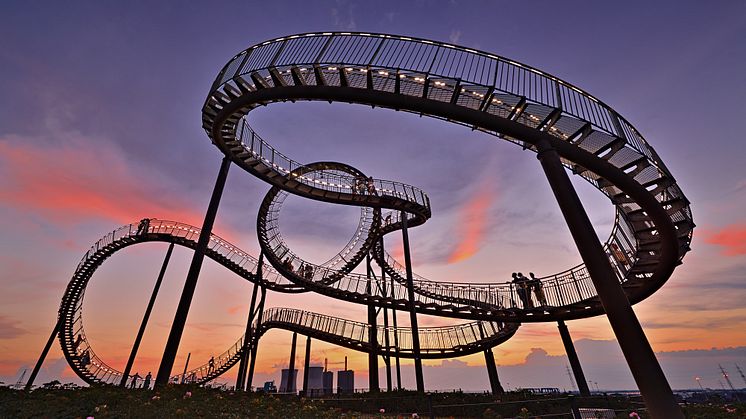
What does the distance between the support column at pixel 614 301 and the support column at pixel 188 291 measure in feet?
39.4

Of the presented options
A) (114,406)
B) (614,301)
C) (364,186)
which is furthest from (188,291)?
(614,301)

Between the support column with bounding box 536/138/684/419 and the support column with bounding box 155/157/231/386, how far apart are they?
12010mm

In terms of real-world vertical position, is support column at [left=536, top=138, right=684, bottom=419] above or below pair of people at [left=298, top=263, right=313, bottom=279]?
below

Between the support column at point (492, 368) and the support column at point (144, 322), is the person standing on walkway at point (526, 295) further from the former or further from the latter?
the support column at point (144, 322)

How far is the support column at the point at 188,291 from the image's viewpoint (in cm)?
1062

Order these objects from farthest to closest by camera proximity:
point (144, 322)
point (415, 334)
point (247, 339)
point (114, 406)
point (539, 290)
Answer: point (247, 339)
point (144, 322)
point (415, 334)
point (539, 290)
point (114, 406)

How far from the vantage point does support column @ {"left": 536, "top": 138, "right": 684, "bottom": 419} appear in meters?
6.07

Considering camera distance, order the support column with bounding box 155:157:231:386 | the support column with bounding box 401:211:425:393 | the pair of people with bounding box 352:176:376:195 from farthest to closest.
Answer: the pair of people with bounding box 352:176:376:195, the support column with bounding box 401:211:425:393, the support column with bounding box 155:157:231:386

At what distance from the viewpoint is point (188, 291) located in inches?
463

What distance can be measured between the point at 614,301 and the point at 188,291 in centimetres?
1310

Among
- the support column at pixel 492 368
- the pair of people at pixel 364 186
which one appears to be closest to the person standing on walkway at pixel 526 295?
the support column at pixel 492 368

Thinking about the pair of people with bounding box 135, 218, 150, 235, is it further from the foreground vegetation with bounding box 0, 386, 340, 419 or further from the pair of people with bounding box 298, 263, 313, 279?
the foreground vegetation with bounding box 0, 386, 340, 419

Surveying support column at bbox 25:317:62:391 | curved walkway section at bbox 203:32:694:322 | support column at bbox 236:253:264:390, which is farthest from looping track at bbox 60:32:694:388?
support column at bbox 25:317:62:391

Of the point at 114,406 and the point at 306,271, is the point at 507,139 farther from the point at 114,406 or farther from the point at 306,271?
the point at 306,271
